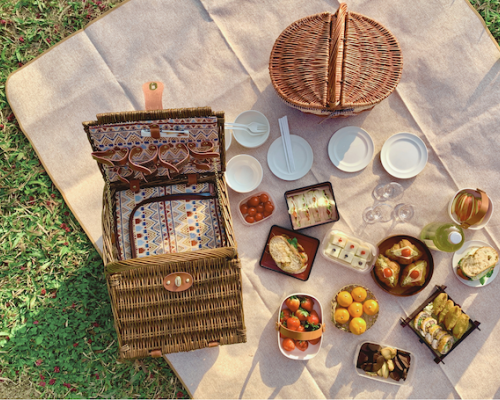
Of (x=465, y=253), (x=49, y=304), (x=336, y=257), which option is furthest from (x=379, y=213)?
(x=49, y=304)

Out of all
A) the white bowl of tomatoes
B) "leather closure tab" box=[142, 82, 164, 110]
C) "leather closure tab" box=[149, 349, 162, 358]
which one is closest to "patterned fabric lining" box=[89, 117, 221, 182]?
"leather closure tab" box=[142, 82, 164, 110]

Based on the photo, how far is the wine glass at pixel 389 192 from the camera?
90.3 inches

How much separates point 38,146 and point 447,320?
114 inches

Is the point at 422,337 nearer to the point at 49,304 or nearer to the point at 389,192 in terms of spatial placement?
the point at 389,192

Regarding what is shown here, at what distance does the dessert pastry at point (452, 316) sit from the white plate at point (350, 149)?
106 centimetres

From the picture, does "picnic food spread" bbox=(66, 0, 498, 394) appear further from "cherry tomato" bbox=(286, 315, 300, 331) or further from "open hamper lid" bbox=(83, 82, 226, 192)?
"open hamper lid" bbox=(83, 82, 226, 192)

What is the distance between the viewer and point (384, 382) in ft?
7.59

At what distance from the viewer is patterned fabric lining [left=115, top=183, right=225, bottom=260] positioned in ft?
6.54

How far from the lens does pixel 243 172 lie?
A: 2340 millimetres

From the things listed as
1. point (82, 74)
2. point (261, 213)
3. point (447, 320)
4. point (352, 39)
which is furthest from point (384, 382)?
point (82, 74)

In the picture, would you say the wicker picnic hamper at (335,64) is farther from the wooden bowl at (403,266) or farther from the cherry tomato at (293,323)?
the cherry tomato at (293,323)

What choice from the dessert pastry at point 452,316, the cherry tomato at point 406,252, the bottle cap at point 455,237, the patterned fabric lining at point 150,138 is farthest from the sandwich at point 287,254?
the dessert pastry at point 452,316

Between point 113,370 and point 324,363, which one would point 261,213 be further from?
point 113,370

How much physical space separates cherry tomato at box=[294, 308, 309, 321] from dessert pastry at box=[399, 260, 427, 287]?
2.09 feet
